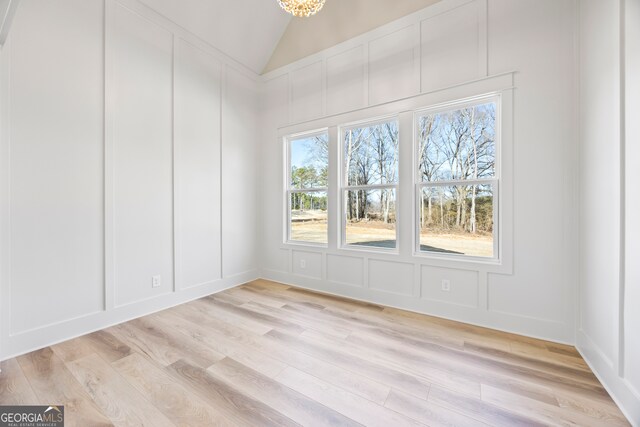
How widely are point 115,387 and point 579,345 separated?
3413 mm


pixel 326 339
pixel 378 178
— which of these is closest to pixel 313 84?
pixel 378 178

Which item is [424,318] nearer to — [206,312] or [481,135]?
[481,135]

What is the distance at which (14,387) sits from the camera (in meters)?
1.65

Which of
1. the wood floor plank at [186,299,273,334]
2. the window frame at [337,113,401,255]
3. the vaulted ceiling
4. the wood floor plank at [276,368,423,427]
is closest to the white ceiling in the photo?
the vaulted ceiling

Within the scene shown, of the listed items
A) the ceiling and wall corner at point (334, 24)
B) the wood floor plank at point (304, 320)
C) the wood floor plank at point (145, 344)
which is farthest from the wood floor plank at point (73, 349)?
the ceiling and wall corner at point (334, 24)

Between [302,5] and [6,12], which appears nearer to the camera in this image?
[6,12]

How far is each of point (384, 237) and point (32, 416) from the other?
3071 mm

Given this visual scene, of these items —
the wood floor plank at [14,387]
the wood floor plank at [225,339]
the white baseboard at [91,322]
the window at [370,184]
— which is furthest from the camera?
the window at [370,184]

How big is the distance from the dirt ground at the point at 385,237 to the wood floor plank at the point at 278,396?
77.1 inches

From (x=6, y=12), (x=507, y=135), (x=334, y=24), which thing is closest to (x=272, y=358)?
(x=6, y=12)

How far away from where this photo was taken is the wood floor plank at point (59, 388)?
55.9 inches

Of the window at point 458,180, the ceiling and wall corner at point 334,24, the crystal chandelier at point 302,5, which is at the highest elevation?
the ceiling and wall corner at point 334,24

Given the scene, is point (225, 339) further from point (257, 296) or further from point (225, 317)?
point (257, 296)

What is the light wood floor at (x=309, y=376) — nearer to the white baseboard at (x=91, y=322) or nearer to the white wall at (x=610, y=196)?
the white baseboard at (x=91, y=322)
